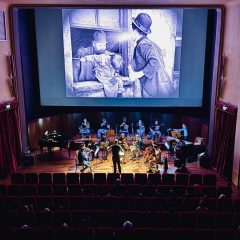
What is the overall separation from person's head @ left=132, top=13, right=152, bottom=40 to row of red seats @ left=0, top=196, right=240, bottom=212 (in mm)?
9417

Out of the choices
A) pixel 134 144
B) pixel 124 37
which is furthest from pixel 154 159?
pixel 124 37

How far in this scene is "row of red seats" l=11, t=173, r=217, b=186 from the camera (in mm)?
10266

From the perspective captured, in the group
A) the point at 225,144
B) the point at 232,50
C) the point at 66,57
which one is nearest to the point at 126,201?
the point at 225,144

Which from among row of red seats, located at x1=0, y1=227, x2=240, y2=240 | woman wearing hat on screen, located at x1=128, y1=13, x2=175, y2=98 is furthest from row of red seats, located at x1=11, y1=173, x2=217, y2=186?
woman wearing hat on screen, located at x1=128, y1=13, x2=175, y2=98

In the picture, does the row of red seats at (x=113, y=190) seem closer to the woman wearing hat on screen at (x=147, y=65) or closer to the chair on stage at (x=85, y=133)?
the chair on stage at (x=85, y=133)

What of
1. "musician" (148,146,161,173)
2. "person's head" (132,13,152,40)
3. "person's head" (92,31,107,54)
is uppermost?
"person's head" (132,13,152,40)

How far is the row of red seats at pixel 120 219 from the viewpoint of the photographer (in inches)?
302

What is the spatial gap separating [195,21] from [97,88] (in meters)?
6.06

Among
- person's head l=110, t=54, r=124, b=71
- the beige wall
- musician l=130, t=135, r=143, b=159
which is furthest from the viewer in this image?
person's head l=110, t=54, r=124, b=71

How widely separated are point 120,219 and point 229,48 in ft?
26.6

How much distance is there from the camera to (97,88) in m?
16.3

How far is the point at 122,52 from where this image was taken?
15.7 meters

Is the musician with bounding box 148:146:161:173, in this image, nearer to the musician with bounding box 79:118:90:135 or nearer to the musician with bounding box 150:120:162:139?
the musician with bounding box 150:120:162:139

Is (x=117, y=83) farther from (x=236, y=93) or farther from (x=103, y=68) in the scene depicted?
(x=236, y=93)
